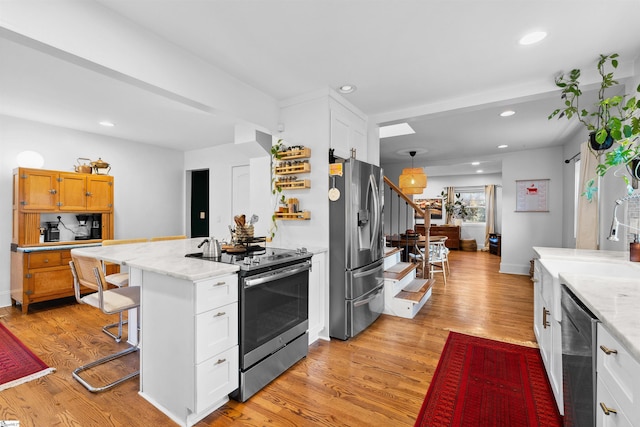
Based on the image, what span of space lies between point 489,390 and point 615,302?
1271 mm

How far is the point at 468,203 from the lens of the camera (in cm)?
1030

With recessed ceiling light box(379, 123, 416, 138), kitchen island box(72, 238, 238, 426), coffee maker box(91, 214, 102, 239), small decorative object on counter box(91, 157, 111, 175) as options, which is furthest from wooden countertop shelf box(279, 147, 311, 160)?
coffee maker box(91, 214, 102, 239)

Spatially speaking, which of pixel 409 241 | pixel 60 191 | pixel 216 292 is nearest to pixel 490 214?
pixel 409 241

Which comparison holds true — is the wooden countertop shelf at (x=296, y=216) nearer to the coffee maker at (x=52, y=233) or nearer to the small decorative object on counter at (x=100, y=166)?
the small decorative object on counter at (x=100, y=166)

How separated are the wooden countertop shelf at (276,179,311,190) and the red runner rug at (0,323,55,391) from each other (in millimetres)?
2481

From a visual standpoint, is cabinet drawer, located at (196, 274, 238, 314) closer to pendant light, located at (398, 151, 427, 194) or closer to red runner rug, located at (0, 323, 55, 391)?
red runner rug, located at (0, 323, 55, 391)

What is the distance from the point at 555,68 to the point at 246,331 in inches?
131

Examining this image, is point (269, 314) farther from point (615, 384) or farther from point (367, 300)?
point (615, 384)

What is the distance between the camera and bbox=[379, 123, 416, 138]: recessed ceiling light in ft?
15.4

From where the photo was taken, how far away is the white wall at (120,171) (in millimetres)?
3883

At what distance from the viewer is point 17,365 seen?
2.39 meters

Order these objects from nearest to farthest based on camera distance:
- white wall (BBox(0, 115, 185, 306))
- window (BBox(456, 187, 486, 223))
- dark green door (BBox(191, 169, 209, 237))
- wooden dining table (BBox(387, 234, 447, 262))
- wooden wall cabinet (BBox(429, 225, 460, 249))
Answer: white wall (BBox(0, 115, 185, 306)), wooden dining table (BBox(387, 234, 447, 262)), dark green door (BBox(191, 169, 209, 237)), wooden wall cabinet (BBox(429, 225, 460, 249)), window (BBox(456, 187, 486, 223))

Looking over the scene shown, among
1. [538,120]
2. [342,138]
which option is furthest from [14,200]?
[538,120]

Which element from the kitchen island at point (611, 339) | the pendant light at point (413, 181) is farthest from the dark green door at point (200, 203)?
the kitchen island at point (611, 339)
